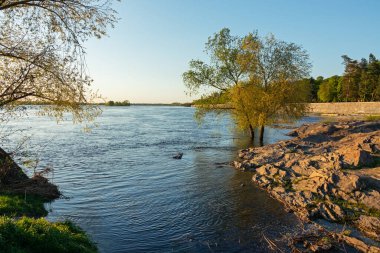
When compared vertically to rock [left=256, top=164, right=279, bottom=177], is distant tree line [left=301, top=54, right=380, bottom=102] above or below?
above

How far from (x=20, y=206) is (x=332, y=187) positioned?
15189mm

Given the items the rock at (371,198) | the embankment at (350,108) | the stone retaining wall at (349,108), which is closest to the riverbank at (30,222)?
the rock at (371,198)

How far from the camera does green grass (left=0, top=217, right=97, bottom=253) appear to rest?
8656 millimetres

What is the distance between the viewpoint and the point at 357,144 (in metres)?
24.2

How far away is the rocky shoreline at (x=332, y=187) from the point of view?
1322cm

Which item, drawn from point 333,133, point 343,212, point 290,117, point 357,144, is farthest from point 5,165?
point 333,133

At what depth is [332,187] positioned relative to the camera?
17.2m

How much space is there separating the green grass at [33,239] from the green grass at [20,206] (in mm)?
3253

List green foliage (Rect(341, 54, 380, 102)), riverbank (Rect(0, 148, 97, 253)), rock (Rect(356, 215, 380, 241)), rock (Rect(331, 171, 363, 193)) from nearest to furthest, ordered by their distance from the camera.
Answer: riverbank (Rect(0, 148, 97, 253)) < rock (Rect(356, 215, 380, 241)) < rock (Rect(331, 171, 363, 193)) < green foliage (Rect(341, 54, 380, 102))

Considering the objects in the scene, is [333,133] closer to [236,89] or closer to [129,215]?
[236,89]

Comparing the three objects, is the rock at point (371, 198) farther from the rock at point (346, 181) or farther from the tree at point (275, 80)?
the tree at point (275, 80)

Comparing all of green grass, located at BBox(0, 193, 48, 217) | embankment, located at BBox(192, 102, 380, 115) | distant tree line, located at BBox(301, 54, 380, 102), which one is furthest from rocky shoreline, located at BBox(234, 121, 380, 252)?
distant tree line, located at BBox(301, 54, 380, 102)

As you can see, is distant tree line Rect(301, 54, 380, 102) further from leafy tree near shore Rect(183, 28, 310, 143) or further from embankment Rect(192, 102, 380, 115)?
leafy tree near shore Rect(183, 28, 310, 143)

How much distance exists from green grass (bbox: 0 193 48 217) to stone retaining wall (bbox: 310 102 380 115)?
71134mm
